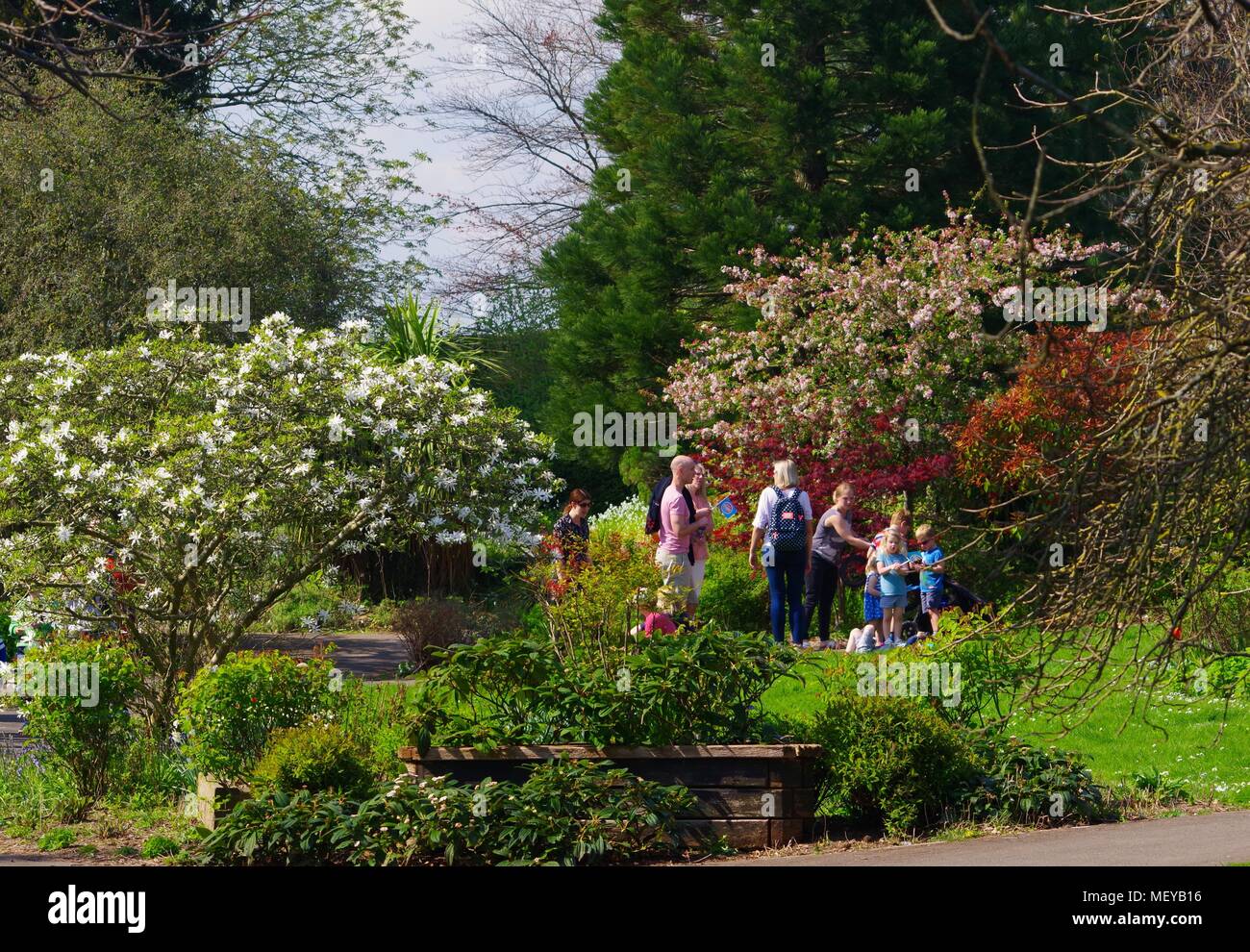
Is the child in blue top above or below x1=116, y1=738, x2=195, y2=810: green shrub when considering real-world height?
above

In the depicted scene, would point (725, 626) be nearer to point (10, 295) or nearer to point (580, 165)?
point (10, 295)

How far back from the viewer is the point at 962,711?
889 centimetres

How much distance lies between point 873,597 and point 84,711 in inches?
331

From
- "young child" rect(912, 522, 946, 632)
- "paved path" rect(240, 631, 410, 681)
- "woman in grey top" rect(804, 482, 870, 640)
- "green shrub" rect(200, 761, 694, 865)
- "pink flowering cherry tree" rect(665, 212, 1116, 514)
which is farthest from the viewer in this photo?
"pink flowering cherry tree" rect(665, 212, 1116, 514)

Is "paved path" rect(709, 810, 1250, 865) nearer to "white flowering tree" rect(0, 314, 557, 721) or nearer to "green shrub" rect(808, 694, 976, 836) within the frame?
"green shrub" rect(808, 694, 976, 836)

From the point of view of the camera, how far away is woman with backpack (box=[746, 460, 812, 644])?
1455 cm

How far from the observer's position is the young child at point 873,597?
14.6m

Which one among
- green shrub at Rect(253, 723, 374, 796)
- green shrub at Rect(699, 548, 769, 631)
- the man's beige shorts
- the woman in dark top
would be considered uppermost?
the woman in dark top

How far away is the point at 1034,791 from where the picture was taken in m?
7.89

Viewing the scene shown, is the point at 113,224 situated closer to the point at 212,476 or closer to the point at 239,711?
the point at 212,476

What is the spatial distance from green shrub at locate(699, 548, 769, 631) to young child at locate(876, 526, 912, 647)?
3.11 meters

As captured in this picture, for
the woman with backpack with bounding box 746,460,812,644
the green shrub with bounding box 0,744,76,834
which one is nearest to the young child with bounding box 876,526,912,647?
the woman with backpack with bounding box 746,460,812,644

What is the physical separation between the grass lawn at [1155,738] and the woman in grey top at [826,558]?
3.40 metres

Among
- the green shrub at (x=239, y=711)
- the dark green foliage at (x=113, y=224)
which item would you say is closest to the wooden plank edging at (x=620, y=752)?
the green shrub at (x=239, y=711)
